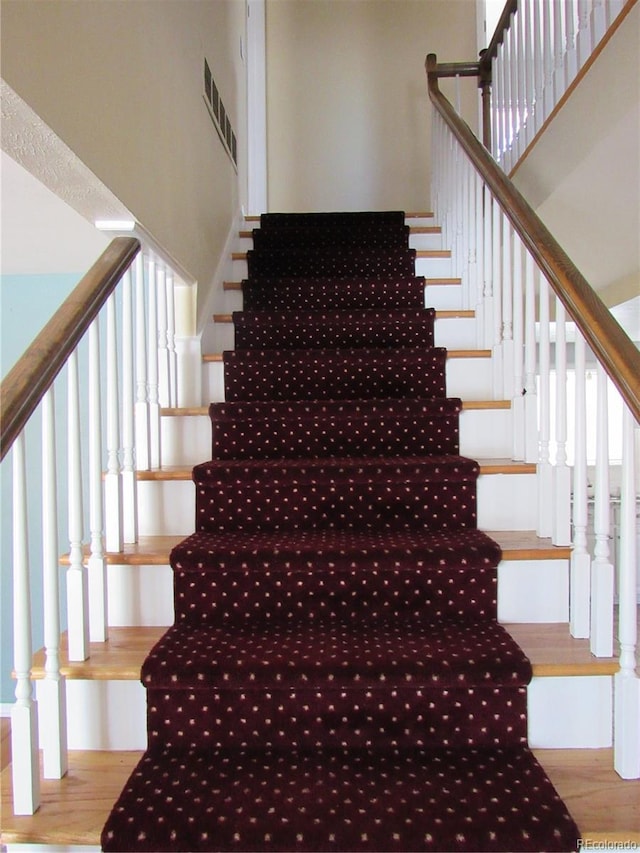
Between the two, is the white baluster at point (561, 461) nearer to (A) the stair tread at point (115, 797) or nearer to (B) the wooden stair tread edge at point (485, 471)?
(B) the wooden stair tread edge at point (485, 471)

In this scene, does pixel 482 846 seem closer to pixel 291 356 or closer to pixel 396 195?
pixel 291 356

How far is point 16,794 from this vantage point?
1195 millimetres

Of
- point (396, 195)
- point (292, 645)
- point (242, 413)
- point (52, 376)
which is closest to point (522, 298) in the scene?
point (242, 413)

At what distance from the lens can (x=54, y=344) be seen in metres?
1.31

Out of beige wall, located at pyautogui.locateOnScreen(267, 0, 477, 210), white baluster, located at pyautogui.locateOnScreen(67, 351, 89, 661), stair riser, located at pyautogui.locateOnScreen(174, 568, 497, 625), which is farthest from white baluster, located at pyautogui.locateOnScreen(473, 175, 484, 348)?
beige wall, located at pyautogui.locateOnScreen(267, 0, 477, 210)

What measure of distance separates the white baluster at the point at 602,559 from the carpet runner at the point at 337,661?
20cm

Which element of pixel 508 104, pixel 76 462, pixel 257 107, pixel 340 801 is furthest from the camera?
pixel 257 107

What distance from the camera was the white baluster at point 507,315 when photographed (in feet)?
7.13

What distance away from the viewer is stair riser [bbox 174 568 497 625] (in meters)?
1.59

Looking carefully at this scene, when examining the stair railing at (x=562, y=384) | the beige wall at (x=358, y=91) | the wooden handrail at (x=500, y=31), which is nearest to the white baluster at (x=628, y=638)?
the stair railing at (x=562, y=384)

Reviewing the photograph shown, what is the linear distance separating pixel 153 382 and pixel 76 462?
67 centimetres

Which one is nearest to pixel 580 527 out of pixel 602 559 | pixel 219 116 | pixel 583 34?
pixel 602 559

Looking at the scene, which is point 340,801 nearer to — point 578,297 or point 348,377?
point 578,297

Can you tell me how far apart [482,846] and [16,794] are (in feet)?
2.89
